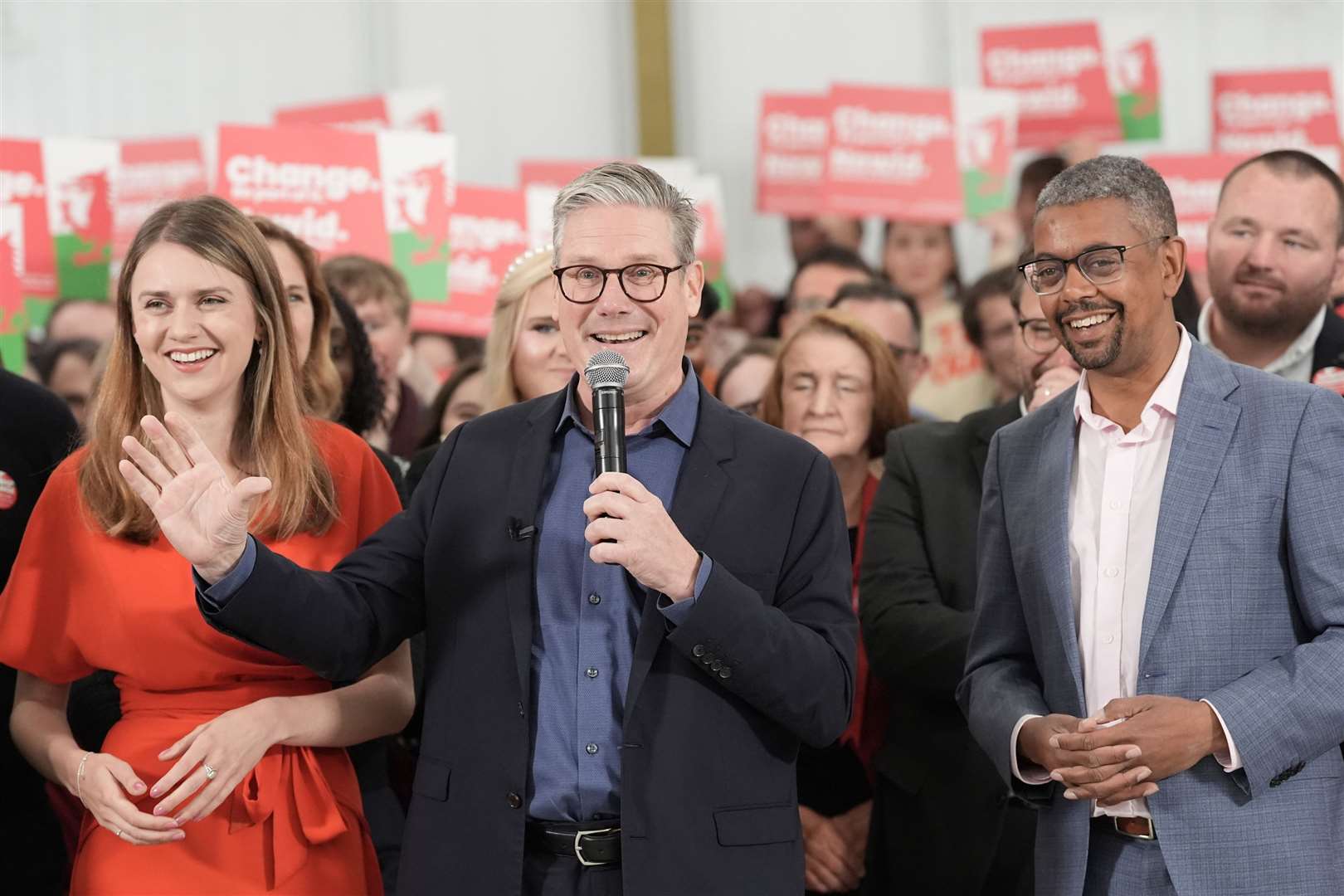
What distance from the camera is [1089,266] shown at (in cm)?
229

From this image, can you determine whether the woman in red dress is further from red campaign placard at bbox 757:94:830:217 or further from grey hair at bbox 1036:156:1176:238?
red campaign placard at bbox 757:94:830:217

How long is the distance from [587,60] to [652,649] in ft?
28.9

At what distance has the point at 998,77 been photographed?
7.78 meters

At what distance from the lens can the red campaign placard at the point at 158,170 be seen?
6613 millimetres

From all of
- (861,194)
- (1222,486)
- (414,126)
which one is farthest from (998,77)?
(1222,486)

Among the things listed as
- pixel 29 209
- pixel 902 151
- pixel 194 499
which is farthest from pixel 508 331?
pixel 902 151

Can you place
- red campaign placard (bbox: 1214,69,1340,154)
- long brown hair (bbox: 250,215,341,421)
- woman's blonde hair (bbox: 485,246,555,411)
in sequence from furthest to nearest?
1. red campaign placard (bbox: 1214,69,1340,154)
2. woman's blonde hair (bbox: 485,246,555,411)
3. long brown hair (bbox: 250,215,341,421)

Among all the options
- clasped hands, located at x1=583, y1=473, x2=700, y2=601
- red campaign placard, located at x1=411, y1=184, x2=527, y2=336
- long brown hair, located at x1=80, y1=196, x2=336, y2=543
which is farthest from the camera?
red campaign placard, located at x1=411, y1=184, x2=527, y2=336

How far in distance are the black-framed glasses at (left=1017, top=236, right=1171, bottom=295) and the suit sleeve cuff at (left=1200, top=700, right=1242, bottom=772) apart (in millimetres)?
620

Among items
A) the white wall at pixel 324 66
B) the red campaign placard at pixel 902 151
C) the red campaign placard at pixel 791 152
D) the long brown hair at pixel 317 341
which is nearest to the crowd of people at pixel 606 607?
the long brown hair at pixel 317 341

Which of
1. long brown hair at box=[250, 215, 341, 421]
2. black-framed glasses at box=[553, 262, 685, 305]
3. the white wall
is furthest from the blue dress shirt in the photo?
the white wall

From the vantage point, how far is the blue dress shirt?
2.01 m

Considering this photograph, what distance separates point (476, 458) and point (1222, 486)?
1.04 metres

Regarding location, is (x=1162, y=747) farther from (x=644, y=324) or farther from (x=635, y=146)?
(x=635, y=146)
